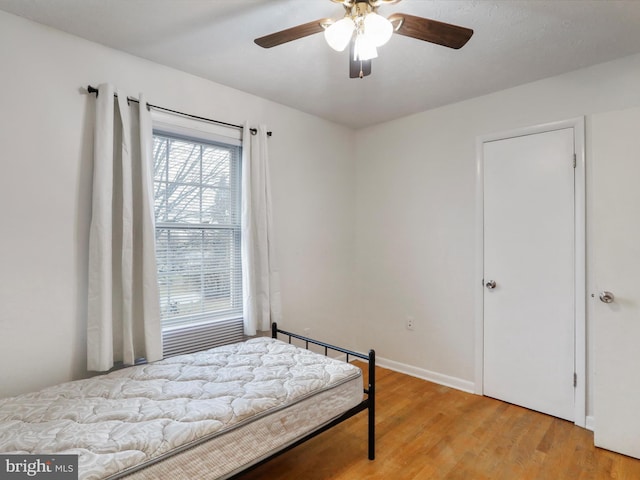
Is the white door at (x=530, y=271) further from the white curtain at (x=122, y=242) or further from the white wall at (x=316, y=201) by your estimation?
the white curtain at (x=122, y=242)

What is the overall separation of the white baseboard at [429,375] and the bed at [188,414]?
4.30 ft

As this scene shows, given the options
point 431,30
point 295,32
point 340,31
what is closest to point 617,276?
point 431,30

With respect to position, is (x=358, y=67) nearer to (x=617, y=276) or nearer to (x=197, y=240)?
(x=197, y=240)

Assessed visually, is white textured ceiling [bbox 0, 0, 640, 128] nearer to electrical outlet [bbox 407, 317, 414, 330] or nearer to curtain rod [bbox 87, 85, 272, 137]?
curtain rod [bbox 87, 85, 272, 137]

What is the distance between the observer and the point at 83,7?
1.79 metres

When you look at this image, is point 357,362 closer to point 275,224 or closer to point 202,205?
point 275,224

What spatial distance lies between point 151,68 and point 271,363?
2.10m

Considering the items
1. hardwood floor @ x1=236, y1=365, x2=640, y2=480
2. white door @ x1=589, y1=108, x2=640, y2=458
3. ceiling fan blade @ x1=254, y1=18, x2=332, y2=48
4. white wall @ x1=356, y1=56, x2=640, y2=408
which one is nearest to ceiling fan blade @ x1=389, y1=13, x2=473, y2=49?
ceiling fan blade @ x1=254, y1=18, x2=332, y2=48

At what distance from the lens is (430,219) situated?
325 centimetres

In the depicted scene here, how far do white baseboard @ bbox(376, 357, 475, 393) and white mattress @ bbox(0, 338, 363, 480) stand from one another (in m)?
1.42

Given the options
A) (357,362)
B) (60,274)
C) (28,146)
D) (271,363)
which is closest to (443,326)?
(357,362)

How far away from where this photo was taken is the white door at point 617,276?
2.06 metres

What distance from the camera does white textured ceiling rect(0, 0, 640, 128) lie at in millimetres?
1770

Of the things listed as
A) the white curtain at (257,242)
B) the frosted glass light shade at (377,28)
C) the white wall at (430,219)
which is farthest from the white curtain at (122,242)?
the white wall at (430,219)
